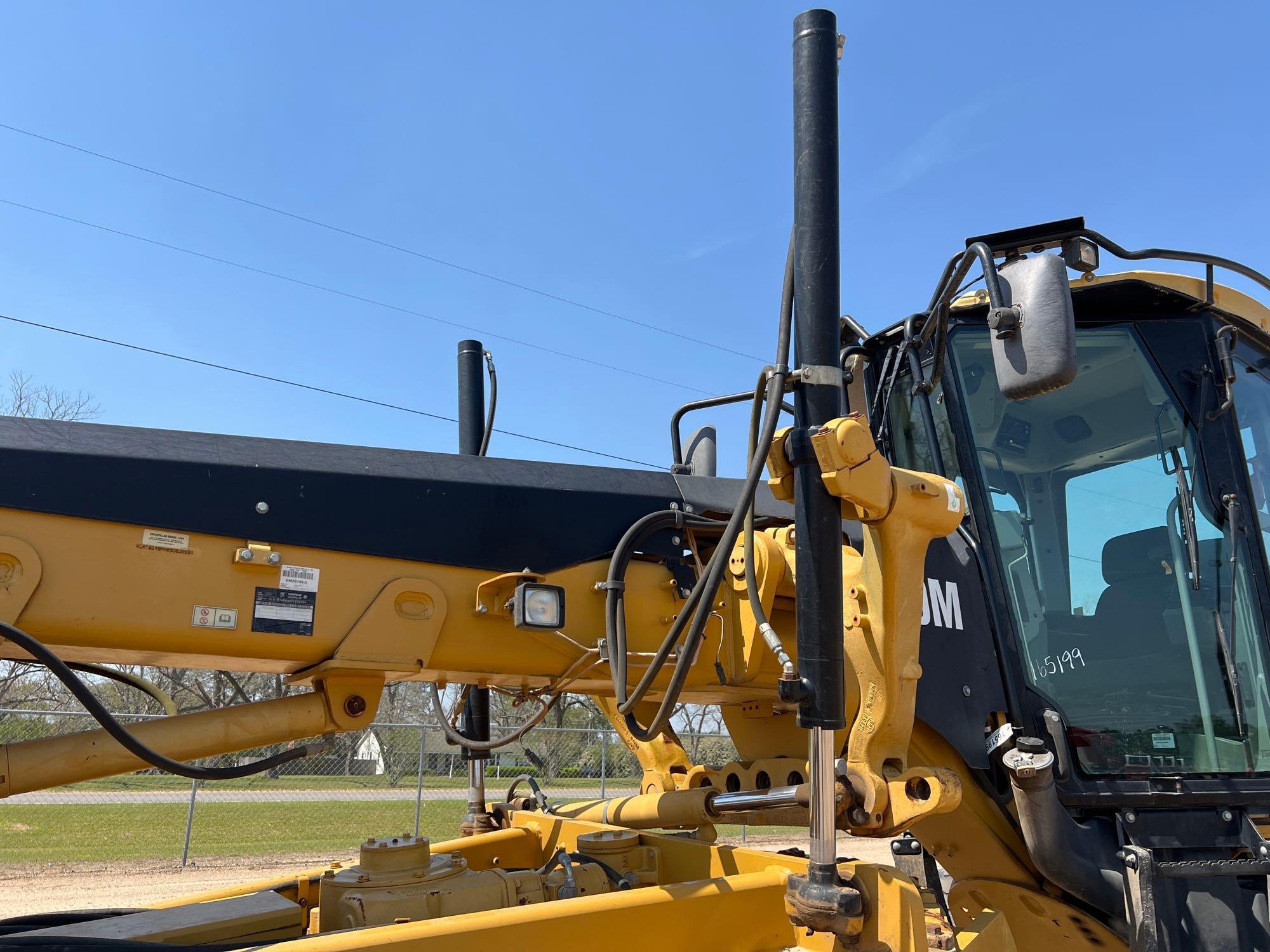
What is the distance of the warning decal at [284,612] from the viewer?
263 cm

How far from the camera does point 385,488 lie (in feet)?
9.34

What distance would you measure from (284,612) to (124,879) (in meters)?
8.49

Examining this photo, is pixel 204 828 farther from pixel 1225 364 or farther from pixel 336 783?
pixel 1225 364

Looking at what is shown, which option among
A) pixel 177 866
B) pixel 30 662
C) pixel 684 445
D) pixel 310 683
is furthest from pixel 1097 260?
pixel 177 866

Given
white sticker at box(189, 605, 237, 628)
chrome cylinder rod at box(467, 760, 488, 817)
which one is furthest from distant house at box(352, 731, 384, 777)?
white sticker at box(189, 605, 237, 628)

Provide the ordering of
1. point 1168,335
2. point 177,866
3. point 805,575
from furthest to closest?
point 177,866, point 1168,335, point 805,575

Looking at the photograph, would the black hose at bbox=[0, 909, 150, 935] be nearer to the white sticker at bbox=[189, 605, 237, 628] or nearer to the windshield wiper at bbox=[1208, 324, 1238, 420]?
the white sticker at bbox=[189, 605, 237, 628]

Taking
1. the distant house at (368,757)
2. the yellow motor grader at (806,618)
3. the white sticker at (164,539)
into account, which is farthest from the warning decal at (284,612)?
the distant house at (368,757)

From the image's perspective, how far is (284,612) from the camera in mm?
2656

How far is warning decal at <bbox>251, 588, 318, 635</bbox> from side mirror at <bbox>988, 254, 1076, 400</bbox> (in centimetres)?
→ 182

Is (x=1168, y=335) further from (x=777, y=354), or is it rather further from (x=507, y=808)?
(x=507, y=808)

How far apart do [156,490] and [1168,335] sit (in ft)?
11.0

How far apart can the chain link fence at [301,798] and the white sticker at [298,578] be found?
5.90 m

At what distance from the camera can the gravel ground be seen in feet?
26.4
